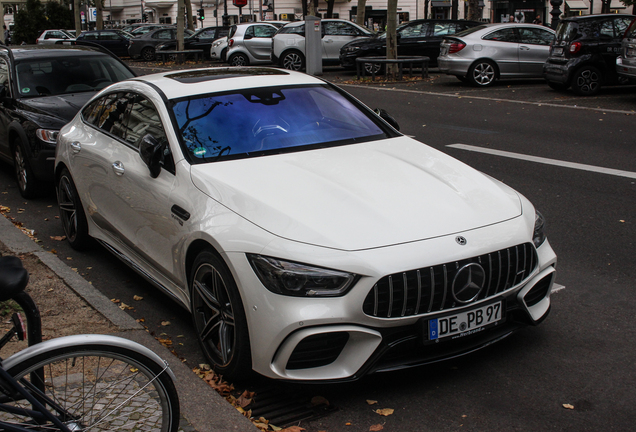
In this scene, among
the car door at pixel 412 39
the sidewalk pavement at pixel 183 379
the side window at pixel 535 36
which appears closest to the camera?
the sidewalk pavement at pixel 183 379

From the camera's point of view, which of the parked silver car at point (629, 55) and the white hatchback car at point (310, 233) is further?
the parked silver car at point (629, 55)

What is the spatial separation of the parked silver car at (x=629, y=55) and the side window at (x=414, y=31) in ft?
31.1

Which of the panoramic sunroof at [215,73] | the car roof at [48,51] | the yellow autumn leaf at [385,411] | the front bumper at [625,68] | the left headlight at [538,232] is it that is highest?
the car roof at [48,51]

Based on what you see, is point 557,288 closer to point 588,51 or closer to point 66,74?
point 66,74

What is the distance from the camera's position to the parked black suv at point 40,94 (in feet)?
25.6

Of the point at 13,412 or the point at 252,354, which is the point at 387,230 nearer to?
the point at 252,354

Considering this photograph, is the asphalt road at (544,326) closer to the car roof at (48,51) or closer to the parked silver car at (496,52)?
the car roof at (48,51)

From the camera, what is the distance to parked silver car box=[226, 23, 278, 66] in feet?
88.5

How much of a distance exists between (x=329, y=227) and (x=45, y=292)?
2.46 m

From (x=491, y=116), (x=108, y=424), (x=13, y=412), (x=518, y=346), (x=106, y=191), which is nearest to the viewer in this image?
(x=13, y=412)

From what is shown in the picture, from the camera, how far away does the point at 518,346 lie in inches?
162

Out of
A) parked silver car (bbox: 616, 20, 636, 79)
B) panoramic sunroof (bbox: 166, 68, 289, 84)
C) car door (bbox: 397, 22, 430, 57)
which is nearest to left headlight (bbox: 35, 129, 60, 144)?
panoramic sunroof (bbox: 166, 68, 289, 84)

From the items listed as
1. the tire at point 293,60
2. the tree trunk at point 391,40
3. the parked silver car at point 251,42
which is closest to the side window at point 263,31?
the parked silver car at point 251,42

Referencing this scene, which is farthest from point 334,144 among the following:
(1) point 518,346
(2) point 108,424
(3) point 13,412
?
(3) point 13,412
